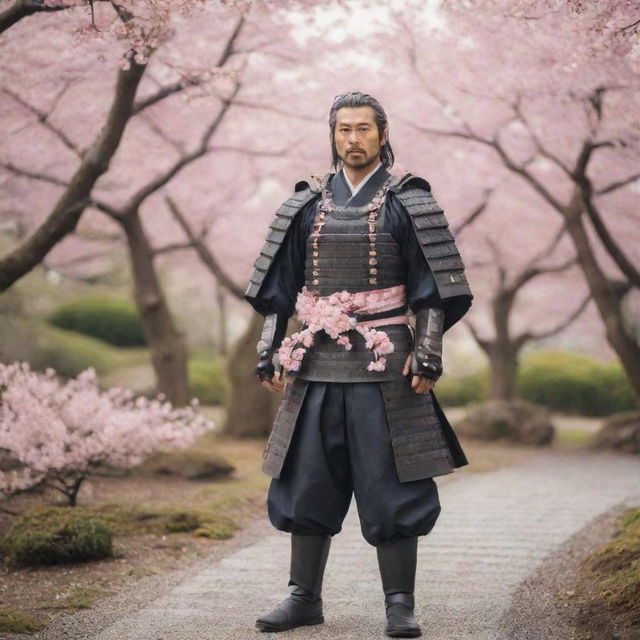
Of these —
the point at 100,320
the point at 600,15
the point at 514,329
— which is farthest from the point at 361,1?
the point at 514,329

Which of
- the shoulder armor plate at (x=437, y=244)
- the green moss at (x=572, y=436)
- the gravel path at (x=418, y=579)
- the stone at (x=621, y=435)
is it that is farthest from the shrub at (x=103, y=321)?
the shoulder armor plate at (x=437, y=244)

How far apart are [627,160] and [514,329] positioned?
40.3 ft

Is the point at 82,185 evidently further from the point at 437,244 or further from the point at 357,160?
the point at 437,244

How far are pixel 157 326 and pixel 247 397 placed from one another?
5.55ft

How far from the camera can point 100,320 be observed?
18.6 m

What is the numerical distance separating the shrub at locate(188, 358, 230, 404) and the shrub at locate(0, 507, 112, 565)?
36.4ft

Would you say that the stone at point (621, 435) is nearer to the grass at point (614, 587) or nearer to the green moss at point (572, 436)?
the green moss at point (572, 436)

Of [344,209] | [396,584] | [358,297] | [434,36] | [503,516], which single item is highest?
[434,36]

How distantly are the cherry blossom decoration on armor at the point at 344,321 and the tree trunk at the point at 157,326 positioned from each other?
650cm

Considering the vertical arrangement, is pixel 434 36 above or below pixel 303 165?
above

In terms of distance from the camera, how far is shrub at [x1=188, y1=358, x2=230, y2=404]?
54.6 feet

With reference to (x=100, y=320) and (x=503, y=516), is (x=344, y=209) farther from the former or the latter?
(x=100, y=320)

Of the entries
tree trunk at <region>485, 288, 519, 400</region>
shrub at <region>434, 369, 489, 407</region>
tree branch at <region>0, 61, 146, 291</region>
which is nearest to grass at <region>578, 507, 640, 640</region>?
tree branch at <region>0, 61, 146, 291</region>

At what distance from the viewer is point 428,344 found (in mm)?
3865
